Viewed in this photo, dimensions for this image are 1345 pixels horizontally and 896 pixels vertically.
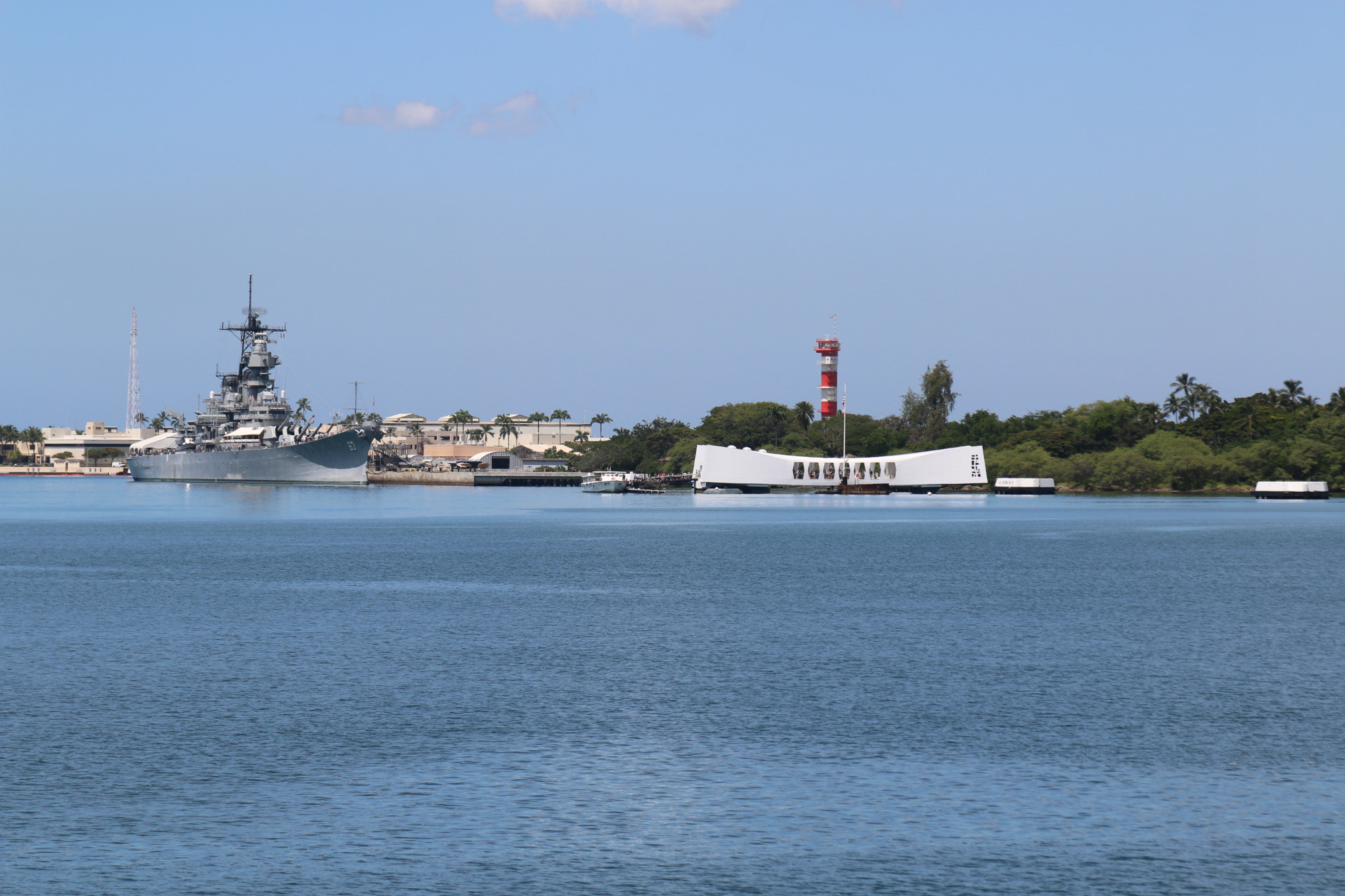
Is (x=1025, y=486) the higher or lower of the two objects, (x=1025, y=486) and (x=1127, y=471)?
the lower

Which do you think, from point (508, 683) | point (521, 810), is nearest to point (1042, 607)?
point (508, 683)

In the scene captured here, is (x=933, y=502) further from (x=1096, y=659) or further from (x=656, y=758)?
(x=656, y=758)

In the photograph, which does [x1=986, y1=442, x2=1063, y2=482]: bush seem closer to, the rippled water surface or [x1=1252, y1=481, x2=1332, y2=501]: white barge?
[x1=1252, y1=481, x2=1332, y2=501]: white barge

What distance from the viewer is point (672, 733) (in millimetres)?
26922

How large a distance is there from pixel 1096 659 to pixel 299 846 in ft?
80.5

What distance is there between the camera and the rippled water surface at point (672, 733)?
61.1ft

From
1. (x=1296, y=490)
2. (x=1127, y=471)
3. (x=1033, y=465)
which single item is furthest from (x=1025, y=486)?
(x=1296, y=490)

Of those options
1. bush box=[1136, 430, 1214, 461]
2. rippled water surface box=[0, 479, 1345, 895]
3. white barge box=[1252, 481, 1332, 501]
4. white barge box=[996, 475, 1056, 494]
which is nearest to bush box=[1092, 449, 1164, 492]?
bush box=[1136, 430, 1214, 461]

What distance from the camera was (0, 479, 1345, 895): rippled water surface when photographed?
1862cm

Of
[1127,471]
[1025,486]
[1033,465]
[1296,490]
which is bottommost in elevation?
[1296,490]

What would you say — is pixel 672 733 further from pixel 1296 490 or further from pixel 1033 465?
pixel 1033 465

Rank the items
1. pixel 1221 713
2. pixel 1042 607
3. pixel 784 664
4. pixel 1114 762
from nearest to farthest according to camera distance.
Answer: pixel 1114 762 < pixel 1221 713 < pixel 784 664 < pixel 1042 607

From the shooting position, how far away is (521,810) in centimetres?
2123

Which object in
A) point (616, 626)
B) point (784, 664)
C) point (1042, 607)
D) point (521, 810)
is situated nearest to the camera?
point (521, 810)
